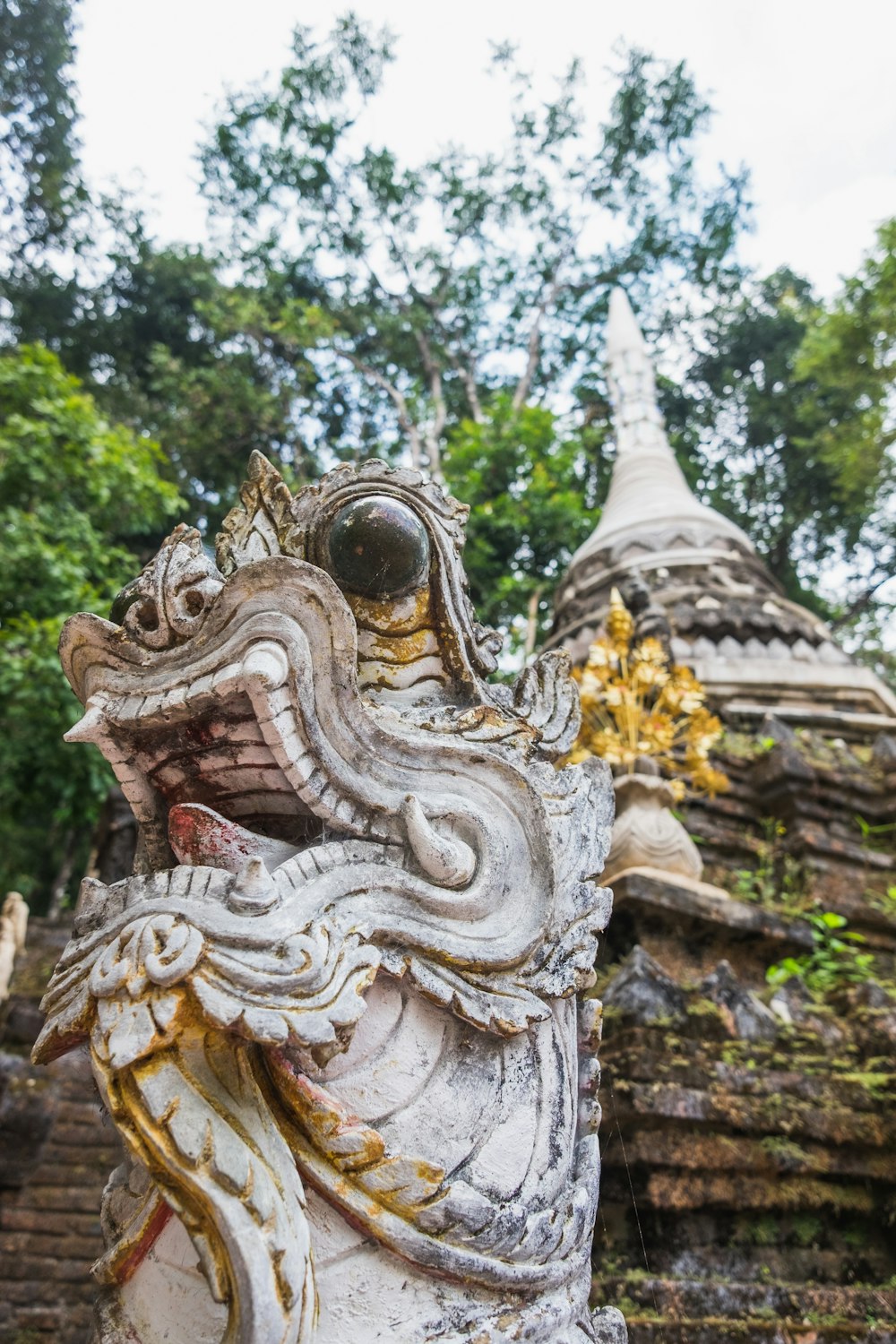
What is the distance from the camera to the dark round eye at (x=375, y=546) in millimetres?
2188

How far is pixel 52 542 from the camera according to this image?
379 inches

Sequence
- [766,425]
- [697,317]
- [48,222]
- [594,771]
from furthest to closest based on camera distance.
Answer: [697,317] < [766,425] < [48,222] < [594,771]

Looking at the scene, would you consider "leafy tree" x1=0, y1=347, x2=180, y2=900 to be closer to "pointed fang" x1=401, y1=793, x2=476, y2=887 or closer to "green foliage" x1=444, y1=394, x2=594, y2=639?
"green foliage" x1=444, y1=394, x2=594, y2=639

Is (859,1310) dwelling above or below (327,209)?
below

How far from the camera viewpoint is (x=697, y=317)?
23.3 meters

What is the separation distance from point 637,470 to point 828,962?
1018 centimetres

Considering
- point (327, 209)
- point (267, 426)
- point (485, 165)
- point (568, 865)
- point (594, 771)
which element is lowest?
point (568, 865)

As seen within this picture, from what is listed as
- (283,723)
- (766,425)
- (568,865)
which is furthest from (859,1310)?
(766,425)

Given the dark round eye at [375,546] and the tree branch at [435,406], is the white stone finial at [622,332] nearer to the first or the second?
the tree branch at [435,406]

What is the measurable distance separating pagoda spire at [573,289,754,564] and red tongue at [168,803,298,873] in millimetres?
9501

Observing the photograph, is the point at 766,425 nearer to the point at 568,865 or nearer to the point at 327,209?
the point at 327,209

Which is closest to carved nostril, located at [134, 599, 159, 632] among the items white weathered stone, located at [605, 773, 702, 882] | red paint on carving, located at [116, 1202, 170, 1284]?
red paint on carving, located at [116, 1202, 170, 1284]

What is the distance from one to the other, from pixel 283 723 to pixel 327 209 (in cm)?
1974

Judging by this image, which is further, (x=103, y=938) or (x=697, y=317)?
(x=697, y=317)
